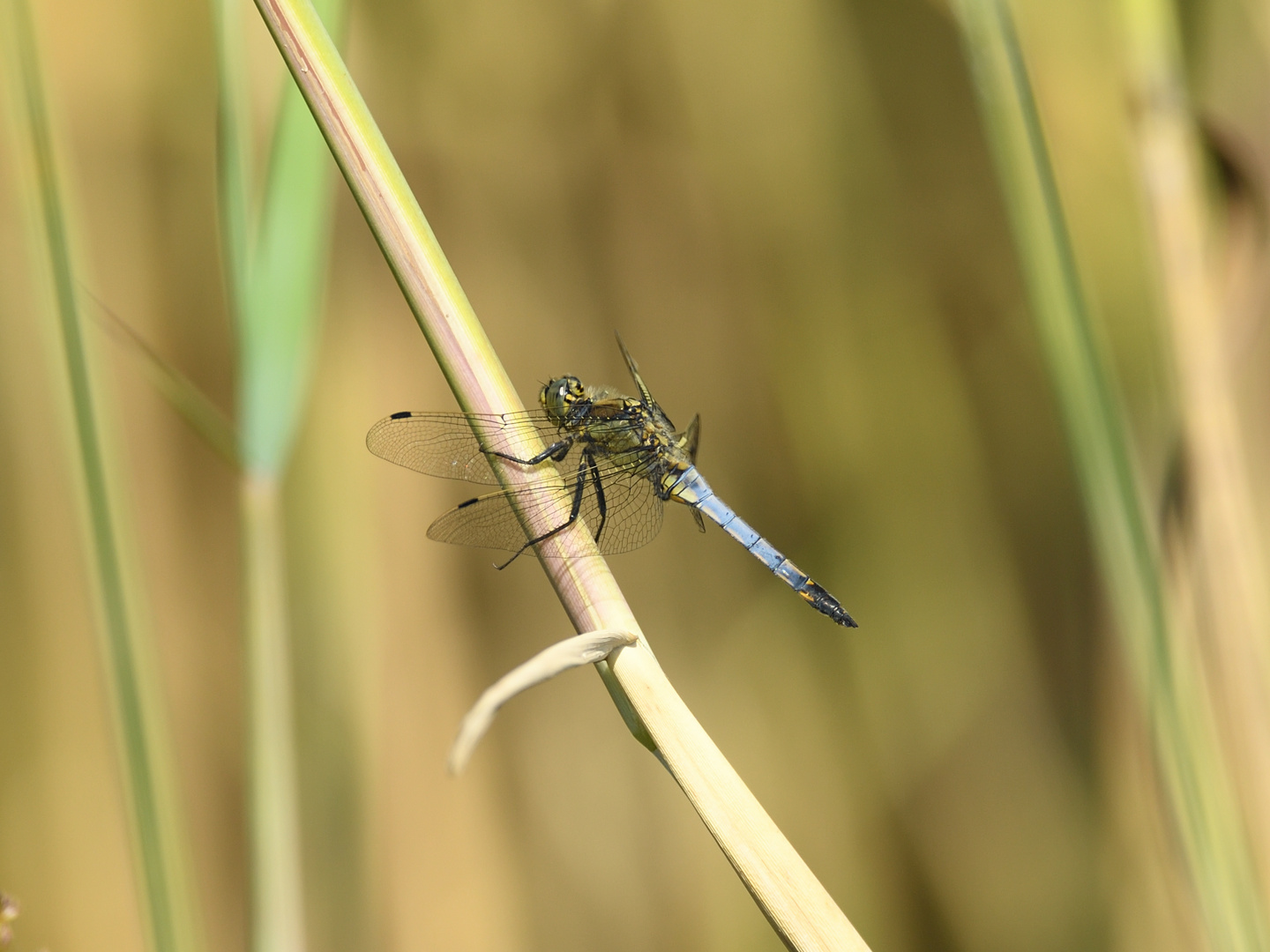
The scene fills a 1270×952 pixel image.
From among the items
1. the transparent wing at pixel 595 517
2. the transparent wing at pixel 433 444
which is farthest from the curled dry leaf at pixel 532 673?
the transparent wing at pixel 433 444

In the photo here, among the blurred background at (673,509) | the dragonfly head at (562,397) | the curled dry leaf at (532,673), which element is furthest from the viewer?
the blurred background at (673,509)

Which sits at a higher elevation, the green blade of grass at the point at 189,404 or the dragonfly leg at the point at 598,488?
the green blade of grass at the point at 189,404

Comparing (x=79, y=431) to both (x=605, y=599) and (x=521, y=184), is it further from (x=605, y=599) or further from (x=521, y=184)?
(x=521, y=184)

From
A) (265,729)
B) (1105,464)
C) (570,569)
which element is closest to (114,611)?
(265,729)

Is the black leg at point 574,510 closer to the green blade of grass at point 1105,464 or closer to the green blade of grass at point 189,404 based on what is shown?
the green blade of grass at point 189,404

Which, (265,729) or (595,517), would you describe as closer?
(265,729)

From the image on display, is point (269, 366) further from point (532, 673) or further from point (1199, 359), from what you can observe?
point (1199, 359)

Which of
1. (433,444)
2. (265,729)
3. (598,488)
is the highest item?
(433,444)
